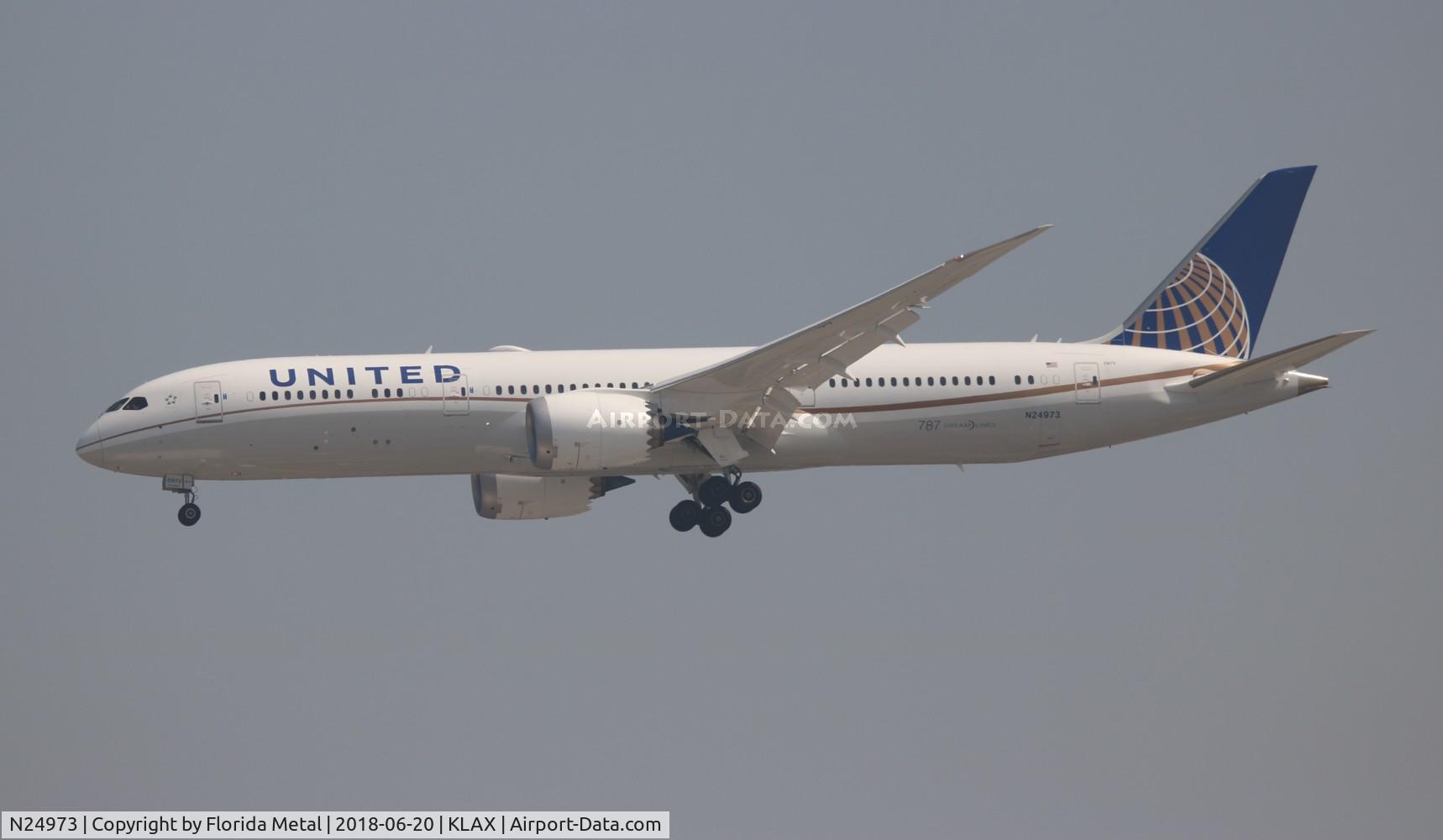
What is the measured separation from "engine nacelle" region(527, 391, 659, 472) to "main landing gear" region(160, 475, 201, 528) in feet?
23.7

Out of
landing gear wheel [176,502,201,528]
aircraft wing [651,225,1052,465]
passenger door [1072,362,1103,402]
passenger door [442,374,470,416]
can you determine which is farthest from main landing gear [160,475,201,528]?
passenger door [1072,362,1103,402]

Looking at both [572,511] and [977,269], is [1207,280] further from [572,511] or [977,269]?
[572,511]

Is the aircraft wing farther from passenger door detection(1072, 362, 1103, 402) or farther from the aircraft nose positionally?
the aircraft nose

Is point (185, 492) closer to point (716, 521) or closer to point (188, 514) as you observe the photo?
point (188, 514)

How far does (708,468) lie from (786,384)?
2.70 metres

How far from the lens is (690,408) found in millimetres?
39156

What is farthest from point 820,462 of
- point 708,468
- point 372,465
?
point 372,465

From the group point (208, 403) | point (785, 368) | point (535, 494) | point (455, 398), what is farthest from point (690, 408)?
point (208, 403)

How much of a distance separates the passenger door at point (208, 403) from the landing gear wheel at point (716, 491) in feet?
32.6

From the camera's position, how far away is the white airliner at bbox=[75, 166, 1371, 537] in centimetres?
3862

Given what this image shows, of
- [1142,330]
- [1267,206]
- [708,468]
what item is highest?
[1267,206]

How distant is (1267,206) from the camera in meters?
45.2

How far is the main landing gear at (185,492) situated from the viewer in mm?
40375
